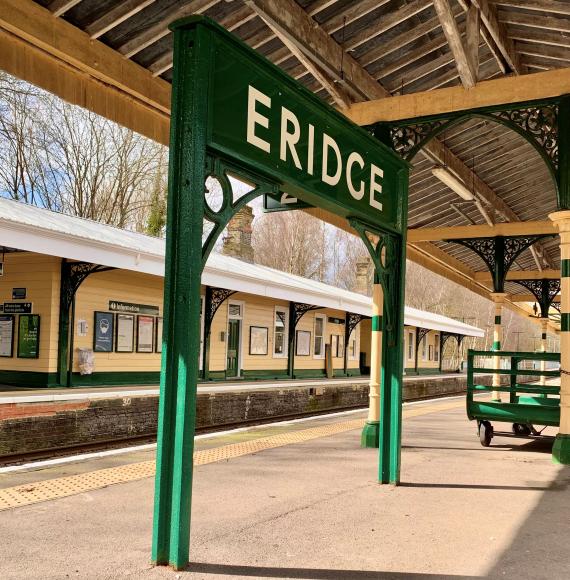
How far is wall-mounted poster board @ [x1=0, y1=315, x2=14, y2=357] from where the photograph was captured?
1257 cm

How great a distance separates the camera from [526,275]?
62.5ft

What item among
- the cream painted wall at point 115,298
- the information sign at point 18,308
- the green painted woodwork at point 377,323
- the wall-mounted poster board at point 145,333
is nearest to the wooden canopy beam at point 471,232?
the green painted woodwork at point 377,323

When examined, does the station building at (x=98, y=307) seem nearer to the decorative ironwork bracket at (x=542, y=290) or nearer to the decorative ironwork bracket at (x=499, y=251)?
the decorative ironwork bracket at (x=499, y=251)

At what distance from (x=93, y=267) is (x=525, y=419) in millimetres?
7866

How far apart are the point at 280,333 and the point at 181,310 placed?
642 inches

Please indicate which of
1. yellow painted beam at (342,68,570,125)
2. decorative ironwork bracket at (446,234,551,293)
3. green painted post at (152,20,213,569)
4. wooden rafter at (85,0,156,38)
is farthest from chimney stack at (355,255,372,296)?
green painted post at (152,20,213,569)

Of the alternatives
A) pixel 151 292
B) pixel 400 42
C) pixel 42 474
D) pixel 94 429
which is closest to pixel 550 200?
pixel 400 42

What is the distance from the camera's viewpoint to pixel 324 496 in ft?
16.4

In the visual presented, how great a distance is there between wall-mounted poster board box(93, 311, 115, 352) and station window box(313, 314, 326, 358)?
9.35m

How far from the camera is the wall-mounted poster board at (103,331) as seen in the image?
12969mm

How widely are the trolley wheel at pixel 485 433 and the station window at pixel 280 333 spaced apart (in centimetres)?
1123

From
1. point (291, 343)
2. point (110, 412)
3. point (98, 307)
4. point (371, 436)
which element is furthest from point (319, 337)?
point (371, 436)

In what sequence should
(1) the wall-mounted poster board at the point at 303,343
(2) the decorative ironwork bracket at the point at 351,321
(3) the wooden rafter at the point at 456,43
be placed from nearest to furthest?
(3) the wooden rafter at the point at 456,43 < (1) the wall-mounted poster board at the point at 303,343 < (2) the decorative ironwork bracket at the point at 351,321

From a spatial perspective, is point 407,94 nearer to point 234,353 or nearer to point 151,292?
point 151,292
